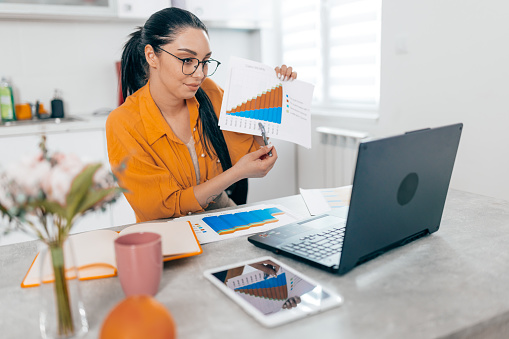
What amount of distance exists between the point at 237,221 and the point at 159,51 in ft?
2.12

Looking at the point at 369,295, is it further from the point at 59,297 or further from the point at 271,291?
the point at 59,297

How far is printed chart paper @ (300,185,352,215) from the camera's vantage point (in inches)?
48.3

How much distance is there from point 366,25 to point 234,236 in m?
1.85

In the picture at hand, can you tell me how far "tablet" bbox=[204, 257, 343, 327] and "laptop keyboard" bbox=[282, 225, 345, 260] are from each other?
6 cm

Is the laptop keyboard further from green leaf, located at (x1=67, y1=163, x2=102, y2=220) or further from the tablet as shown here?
green leaf, located at (x1=67, y1=163, x2=102, y2=220)

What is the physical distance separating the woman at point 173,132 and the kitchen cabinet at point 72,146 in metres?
0.89

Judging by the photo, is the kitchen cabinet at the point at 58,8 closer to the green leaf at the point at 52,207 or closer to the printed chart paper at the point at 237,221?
the printed chart paper at the point at 237,221

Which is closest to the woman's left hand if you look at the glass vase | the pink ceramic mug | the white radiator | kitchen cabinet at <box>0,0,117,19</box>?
the pink ceramic mug

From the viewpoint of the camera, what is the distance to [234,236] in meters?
1.05

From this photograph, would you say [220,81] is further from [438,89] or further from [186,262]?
[186,262]

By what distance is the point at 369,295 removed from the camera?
0.73m

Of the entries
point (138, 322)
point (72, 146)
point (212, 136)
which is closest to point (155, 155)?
point (212, 136)

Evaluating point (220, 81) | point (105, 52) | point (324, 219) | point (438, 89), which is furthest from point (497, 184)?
point (105, 52)

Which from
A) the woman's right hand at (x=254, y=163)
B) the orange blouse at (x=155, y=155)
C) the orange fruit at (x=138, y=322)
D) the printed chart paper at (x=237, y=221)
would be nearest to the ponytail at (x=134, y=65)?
the orange blouse at (x=155, y=155)
